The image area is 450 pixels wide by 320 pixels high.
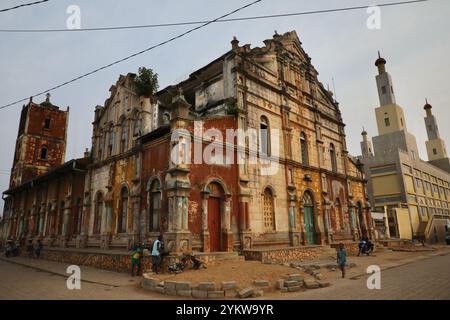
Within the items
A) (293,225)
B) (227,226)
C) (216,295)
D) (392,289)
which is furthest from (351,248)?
(216,295)

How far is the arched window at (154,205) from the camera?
1375cm

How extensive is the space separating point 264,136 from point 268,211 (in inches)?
175

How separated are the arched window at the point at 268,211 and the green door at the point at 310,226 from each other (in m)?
3.49

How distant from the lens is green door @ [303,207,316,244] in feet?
59.8

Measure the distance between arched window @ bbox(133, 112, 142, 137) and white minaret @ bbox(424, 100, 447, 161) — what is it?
60500mm

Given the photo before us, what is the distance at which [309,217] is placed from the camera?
18672 millimetres

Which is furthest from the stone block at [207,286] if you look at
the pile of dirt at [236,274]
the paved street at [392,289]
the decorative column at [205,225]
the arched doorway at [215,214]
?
the arched doorway at [215,214]

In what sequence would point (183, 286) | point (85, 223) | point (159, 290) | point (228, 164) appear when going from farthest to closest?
point (85, 223) < point (228, 164) < point (159, 290) < point (183, 286)

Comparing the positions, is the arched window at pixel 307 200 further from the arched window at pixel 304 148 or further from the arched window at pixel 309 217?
the arched window at pixel 304 148

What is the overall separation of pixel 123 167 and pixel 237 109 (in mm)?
7695

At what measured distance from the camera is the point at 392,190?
37.5m

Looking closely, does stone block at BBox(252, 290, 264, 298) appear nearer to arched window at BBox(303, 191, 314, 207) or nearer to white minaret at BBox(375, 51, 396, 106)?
arched window at BBox(303, 191, 314, 207)

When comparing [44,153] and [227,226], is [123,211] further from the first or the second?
[44,153]

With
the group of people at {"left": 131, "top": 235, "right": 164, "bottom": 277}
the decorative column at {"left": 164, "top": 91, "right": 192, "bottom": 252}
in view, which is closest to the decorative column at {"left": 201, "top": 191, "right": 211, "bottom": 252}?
the decorative column at {"left": 164, "top": 91, "right": 192, "bottom": 252}
